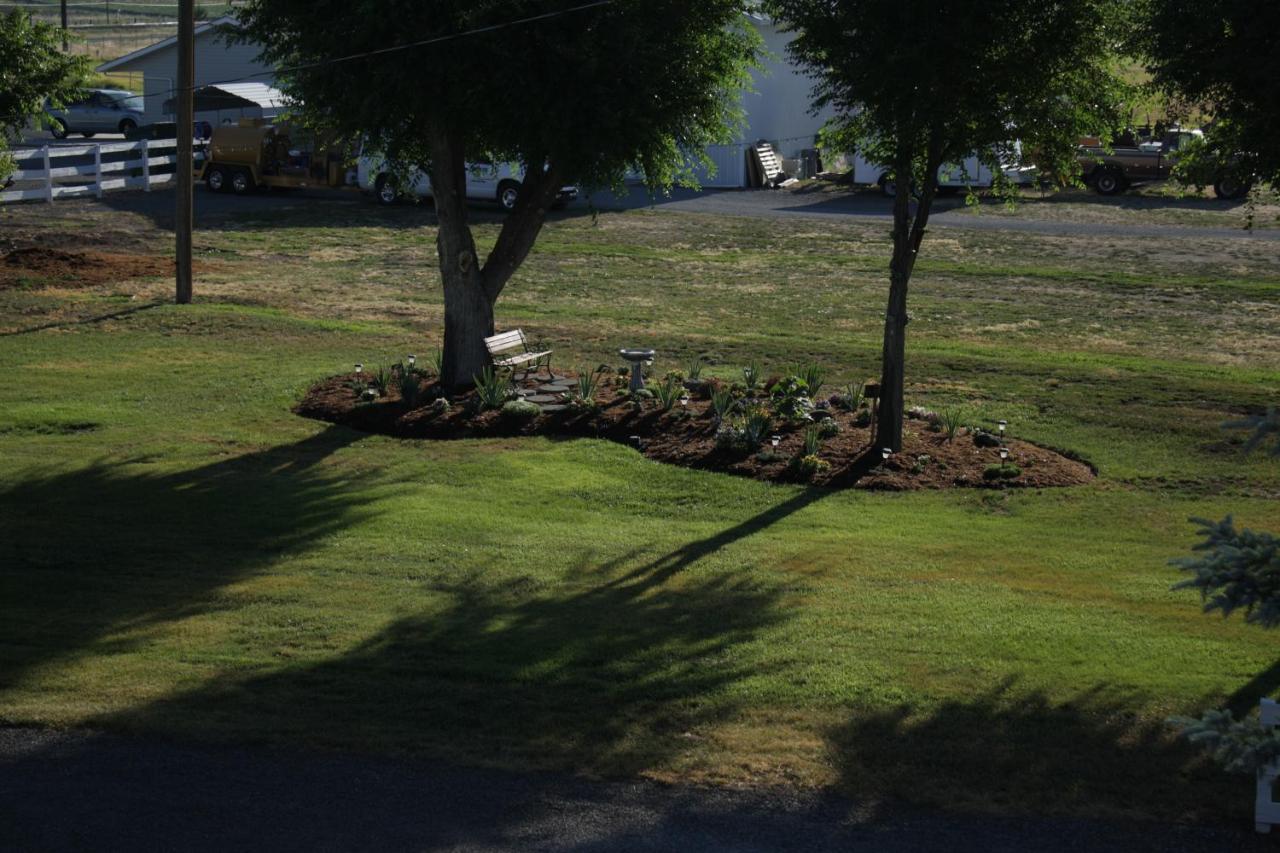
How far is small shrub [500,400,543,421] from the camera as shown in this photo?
50.9 ft

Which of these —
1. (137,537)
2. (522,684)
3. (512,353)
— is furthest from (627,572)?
(512,353)

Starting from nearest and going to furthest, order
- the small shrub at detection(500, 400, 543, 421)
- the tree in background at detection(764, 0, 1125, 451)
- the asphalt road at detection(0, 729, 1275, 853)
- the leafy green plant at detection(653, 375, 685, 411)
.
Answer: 1. the asphalt road at detection(0, 729, 1275, 853)
2. the tree in background at detection(764, 0, 1125, 451)
3. the small shrub at detection(500, 400, 543, 421)
4. the leafy green plant at detection(653, 375, 685, 411)

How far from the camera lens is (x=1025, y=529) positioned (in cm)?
1198

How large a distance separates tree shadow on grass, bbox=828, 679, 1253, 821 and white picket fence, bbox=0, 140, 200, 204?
3041 cm

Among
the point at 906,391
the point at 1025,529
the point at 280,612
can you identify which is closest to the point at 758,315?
the point at 906,391

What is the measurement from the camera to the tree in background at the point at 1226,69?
37.4 feet

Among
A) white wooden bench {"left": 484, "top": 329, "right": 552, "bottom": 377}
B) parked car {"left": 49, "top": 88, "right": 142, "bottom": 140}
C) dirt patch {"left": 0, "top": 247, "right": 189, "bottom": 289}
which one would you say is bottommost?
white wooden bench {"left": 484, "top": 329, "right": 552, "bottom": 377}

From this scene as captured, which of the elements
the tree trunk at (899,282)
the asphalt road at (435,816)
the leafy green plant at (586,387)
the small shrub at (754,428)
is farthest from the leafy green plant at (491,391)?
the asphalt road at (435,816)

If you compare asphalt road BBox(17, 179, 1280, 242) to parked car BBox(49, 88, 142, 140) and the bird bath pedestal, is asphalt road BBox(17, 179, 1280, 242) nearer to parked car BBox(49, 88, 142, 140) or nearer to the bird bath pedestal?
the bird bath pedestal

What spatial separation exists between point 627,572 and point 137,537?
3878 mm

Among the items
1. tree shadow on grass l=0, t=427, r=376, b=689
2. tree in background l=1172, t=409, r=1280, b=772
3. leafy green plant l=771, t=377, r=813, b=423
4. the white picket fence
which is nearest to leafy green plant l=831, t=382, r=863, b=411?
leafy green plant l=771, t=377, r=813, b=423

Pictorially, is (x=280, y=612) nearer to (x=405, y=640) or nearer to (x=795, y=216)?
(x=405, y=640)

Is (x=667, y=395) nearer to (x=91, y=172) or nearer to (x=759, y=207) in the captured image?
(x=759, y=207)

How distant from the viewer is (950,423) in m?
14.7
